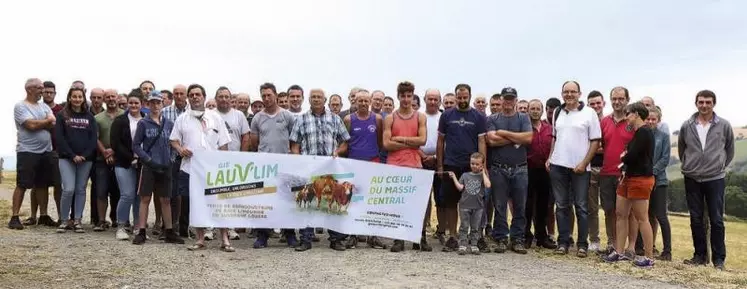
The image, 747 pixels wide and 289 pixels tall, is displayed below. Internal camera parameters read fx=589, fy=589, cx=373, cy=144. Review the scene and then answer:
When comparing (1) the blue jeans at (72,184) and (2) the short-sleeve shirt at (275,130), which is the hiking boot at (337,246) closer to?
(2) the short-sleeve shirt at (275,130)

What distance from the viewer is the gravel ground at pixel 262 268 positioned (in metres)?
→ 6.17

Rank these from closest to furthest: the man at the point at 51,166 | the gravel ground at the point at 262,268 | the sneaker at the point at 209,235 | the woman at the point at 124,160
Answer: the gravel ground at the point at 262,268 < the woman at the point at 124,160 < the sneaker at the point at 209,235 < the man at the point at 51,166

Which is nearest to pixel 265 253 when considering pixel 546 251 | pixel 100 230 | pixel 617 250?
pixel 100 230

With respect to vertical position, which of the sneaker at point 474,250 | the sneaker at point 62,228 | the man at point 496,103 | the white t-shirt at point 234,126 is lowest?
the sneaker at point 474,250

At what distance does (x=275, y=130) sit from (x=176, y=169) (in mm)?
1696

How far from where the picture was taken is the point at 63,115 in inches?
385

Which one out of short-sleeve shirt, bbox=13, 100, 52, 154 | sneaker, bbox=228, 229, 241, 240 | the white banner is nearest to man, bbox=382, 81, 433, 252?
the white banner

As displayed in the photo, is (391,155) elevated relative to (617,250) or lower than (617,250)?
elevated

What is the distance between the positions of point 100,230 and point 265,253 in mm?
3595

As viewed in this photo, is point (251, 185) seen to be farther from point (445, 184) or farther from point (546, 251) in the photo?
point (546, 251)

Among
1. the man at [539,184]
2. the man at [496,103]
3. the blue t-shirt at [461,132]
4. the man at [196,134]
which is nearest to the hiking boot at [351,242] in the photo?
the man at [196,134]

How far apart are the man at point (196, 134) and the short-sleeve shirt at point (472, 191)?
3.49 meters

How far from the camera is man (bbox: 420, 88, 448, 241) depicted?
955 cm

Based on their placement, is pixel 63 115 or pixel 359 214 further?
pixel 63 115
